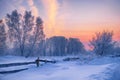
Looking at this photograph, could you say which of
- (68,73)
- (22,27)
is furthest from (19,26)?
(68,73)

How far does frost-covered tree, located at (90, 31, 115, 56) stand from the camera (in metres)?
44.7

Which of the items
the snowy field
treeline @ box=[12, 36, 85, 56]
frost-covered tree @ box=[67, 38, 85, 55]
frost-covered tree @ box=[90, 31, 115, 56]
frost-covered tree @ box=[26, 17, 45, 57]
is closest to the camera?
the snowy field

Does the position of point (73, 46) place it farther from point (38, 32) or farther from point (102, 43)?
point (102, 43)

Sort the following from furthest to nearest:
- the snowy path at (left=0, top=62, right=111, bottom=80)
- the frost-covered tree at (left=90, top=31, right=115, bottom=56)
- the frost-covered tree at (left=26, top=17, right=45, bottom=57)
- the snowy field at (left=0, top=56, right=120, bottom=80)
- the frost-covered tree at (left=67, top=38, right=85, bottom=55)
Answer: the frost-covered tree at (left=67, top=38, right=85, bottom=55) < the frost-covered tree at (left=26, top=17, right=45, bottom=57) < the frost-covered tree at (left=90, top=31, right=115, bottom=56) < the snowy path at (left=0, top=62, right=111, bottom=80) < the snowy field at (left=0, top=56, right=120, bottom=80)

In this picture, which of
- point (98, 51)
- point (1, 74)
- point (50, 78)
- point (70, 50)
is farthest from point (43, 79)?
point (70, 50)

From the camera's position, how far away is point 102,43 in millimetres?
45062

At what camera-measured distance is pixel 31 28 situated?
51.1m

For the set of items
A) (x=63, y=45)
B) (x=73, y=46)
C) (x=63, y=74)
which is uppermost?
(x=63, y=45)

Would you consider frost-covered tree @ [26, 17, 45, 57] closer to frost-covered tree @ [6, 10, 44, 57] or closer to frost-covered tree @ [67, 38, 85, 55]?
frost-covered tree @ [6, 10, 44, 57]

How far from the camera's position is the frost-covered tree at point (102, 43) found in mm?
44656

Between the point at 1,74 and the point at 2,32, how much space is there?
4019 cm

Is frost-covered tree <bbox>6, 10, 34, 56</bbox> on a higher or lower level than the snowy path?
higher

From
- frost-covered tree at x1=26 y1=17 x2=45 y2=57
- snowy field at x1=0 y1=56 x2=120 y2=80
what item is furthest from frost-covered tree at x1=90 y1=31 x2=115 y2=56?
snowy field at x1=0 y1=56 x2=120 y2=80

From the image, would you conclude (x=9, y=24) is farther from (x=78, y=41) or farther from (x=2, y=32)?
(x=78, y=41)
